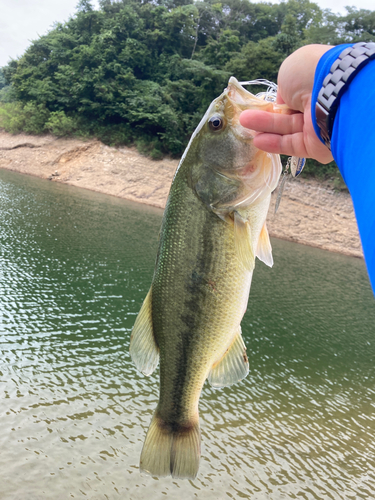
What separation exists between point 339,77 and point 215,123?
79 centimetres

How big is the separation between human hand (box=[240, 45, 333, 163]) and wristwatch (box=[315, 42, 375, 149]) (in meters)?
0.32

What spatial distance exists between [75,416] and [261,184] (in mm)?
6448

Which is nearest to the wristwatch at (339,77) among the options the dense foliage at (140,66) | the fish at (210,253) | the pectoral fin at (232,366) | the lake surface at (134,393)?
the fish at (210,253)

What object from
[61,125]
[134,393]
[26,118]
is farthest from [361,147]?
[26,118]

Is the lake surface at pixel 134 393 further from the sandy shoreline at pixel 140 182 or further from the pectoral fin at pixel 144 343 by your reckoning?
the sandy shoreline at pixel 140 182

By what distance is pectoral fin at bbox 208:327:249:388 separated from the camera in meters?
1.80

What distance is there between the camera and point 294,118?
57.9 inches

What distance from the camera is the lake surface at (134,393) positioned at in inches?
228

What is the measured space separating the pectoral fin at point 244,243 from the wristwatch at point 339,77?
2.07 feet

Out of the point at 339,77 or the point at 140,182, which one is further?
the point at 140,182

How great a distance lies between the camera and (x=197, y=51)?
42312 mm

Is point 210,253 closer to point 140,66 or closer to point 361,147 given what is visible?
point 361,147

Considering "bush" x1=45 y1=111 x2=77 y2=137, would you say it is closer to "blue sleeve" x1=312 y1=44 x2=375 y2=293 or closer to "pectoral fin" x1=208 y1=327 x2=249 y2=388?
"pectoral fin" x1=208 y1=327 x2=249 y2=388

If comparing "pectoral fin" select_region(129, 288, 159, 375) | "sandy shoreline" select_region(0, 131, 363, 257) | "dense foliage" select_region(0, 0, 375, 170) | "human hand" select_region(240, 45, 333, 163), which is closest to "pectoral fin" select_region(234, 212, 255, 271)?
"human hand" select_region(240, 45, 333, 163)
